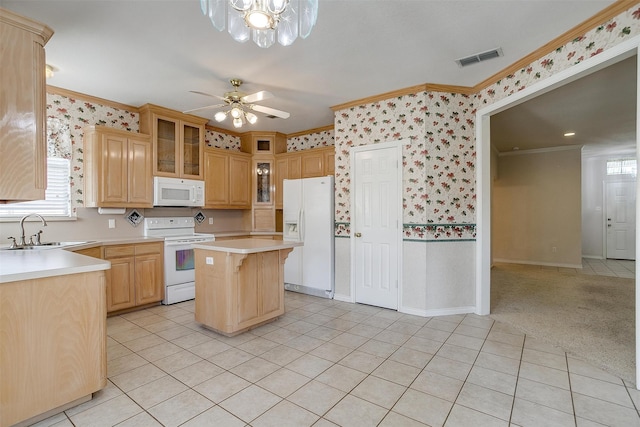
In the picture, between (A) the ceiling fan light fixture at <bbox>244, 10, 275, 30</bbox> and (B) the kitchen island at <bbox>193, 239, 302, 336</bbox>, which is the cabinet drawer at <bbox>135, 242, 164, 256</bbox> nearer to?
(B) the kitchen island at <bbox>193, 239, 302, 336</bbox>

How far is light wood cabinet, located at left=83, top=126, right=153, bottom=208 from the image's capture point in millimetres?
3617

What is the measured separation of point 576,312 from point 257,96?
4.45 meters

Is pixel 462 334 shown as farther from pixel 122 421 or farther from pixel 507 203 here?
pixel 507 203

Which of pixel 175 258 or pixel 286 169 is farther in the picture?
Result: pixel 286 169

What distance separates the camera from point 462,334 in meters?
3.01

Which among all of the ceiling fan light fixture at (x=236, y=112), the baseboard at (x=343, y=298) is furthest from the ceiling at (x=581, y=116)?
the ceiling fan light fixture at (x=236, y=112)

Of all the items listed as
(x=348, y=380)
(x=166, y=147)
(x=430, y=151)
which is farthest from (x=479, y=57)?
(x=166, y=147)

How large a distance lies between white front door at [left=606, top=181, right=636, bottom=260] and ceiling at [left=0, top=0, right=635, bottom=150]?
531 cm

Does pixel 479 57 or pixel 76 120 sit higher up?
pixel 479 57

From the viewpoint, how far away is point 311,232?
4.46 metres

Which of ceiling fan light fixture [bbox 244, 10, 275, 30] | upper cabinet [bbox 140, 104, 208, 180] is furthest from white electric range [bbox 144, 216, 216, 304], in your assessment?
ceiling fan light fixture [bbox 244, 10, 275, 30]

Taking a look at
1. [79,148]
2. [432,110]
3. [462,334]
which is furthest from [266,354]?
[79,148]

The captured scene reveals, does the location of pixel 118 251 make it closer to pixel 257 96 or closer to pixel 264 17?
pixel 257 96

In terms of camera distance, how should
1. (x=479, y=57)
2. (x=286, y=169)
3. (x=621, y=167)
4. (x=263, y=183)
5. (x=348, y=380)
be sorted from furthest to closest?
1. (x=621, y=167)
2. (x=263, y=183)
3. (x=286, y=169)
4. (x=479, y=57)
5. (x=348, y=380)
